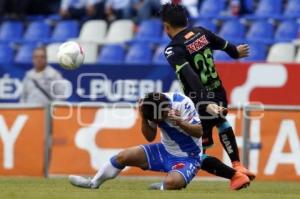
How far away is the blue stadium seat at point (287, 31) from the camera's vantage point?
18188 mm

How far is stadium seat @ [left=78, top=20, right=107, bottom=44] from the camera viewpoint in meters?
20.9

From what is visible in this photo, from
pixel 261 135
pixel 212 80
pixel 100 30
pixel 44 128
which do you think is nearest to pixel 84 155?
pixel 44 128

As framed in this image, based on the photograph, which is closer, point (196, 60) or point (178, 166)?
point (178, 166)

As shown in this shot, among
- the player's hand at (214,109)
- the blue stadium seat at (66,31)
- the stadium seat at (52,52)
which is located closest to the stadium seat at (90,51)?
the stadium seat at (52,52)

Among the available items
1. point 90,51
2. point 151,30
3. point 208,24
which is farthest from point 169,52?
point 151,30

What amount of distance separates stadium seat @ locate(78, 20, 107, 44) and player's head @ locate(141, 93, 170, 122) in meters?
10.7

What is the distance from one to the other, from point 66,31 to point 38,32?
3.31ft

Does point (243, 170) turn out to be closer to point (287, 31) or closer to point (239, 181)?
point (239, 181)

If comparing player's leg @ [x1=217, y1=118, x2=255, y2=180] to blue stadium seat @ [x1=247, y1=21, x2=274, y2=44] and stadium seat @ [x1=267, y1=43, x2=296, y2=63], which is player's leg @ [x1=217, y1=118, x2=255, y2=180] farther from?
blue stadium seat @ [x1=247, y1=21, x2=274, y2=44]

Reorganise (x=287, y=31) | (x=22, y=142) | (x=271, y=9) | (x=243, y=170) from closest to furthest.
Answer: (x=243, y=170) → (x=22, y=142) → (x=287, y=31) → (x=271, y=9)

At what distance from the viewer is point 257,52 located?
17938 millimetres

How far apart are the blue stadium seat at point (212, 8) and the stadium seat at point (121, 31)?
1.53 metres

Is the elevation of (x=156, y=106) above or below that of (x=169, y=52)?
below

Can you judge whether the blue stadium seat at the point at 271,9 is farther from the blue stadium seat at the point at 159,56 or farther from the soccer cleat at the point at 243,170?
the soccer cleat at the point at 243,170
